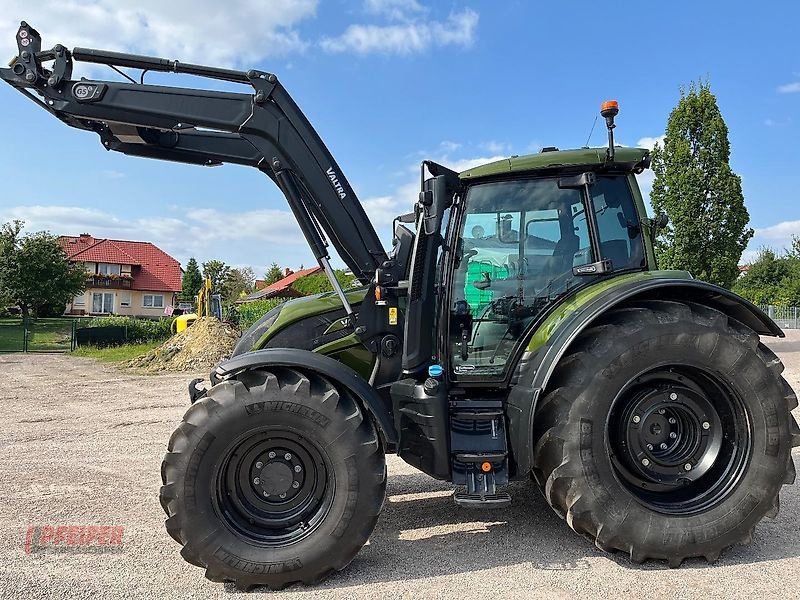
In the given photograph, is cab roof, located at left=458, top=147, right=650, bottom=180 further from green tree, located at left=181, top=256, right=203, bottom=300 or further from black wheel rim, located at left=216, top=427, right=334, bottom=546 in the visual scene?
green tree, located at left=181, top=256, right=203, bottom=300

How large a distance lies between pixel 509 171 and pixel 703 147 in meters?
20.2

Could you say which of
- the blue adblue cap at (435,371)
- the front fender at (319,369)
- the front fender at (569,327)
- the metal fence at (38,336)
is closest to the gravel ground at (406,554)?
the front fender at (569,327)

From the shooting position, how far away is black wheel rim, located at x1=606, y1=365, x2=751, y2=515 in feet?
13.2

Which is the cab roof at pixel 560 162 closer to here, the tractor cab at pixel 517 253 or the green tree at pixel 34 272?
the tractor cab at pixel 517 253

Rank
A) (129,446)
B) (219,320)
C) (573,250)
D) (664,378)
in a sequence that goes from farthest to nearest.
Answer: (219,320) < (129,446) < (573,250) < (664,378)

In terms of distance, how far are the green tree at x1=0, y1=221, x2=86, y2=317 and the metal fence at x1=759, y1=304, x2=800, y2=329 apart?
44.1 meters

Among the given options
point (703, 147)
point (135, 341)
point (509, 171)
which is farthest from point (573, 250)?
point (135, 341)

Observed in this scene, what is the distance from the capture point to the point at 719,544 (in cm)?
390

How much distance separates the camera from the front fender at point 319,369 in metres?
3.81

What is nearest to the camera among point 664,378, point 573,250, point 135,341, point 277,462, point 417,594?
point 417,594

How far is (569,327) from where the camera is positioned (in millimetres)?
3965

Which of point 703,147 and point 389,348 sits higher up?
point 703,147

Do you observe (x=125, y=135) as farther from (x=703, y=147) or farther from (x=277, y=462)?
(x=703, y=147)

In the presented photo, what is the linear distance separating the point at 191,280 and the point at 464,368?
68785 millimetres
